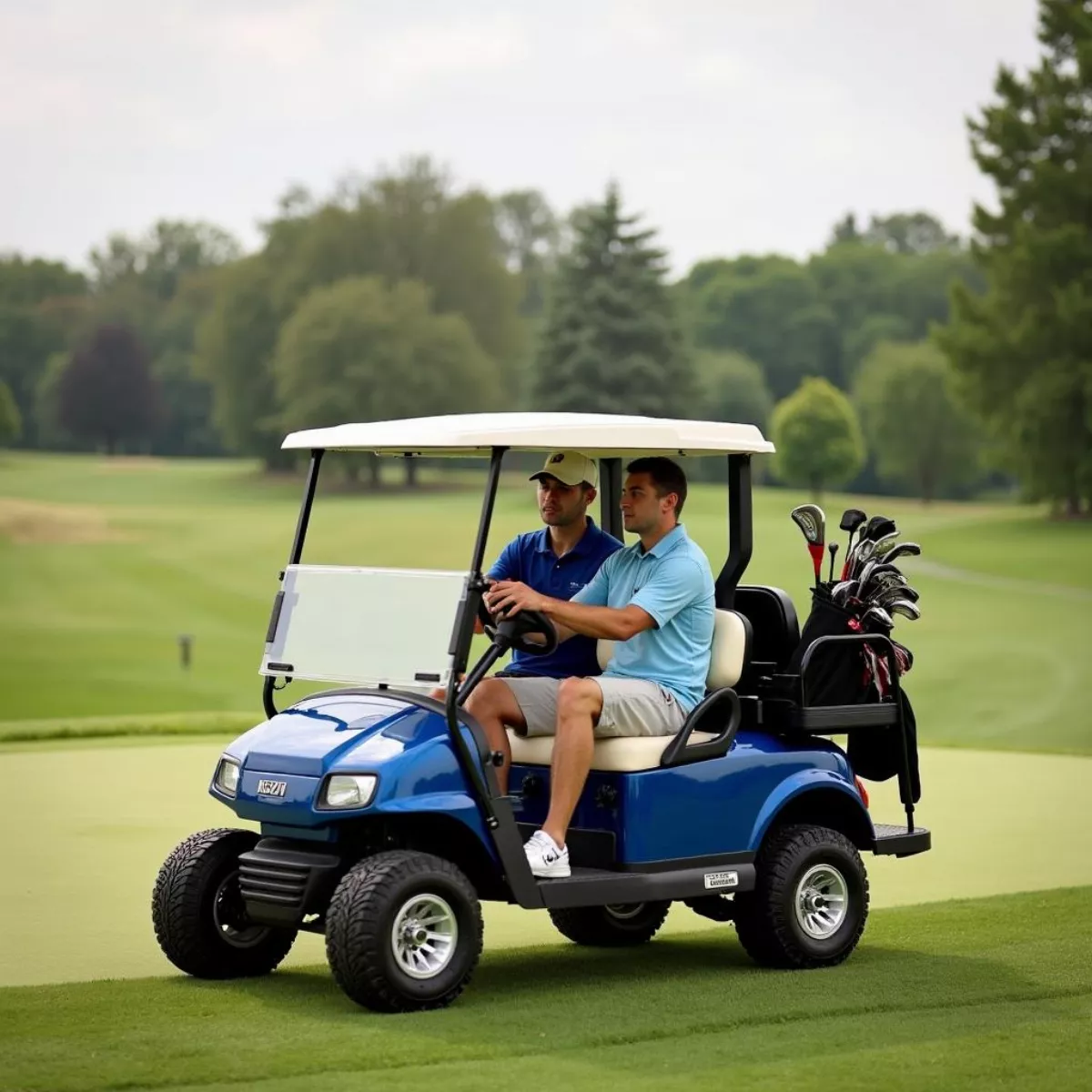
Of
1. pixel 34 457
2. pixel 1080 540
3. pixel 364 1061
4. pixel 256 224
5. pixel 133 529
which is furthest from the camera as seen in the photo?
pixel 256 224

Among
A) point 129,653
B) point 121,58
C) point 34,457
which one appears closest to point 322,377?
point 34,457

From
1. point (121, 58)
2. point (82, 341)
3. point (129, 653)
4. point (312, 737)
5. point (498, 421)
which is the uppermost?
point (121, 58)

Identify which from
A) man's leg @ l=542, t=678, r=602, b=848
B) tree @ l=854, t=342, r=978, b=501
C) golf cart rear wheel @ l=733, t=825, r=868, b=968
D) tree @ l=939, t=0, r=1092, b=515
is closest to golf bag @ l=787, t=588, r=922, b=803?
golf cart rear wheel @ l=733, t=825, r=868, b=968

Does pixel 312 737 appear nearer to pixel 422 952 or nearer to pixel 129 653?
pixel 422 952

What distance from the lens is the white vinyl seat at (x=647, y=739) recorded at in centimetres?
618

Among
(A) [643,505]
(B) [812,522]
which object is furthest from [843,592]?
(A) [643,505]

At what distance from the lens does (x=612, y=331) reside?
180 feet

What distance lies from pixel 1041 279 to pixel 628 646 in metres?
41.8

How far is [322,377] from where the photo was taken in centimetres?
5841

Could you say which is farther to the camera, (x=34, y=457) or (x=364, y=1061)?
(x=34, y=457)

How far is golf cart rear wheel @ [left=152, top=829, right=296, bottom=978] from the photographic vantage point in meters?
6.17

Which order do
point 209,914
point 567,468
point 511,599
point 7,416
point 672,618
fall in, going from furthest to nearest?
point 7,416 < point 567,468 < point 672,618 < point 209,914 < point 511,599

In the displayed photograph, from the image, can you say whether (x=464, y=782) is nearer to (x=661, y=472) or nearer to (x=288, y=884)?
(x=288, y=884)

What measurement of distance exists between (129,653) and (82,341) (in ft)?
124
